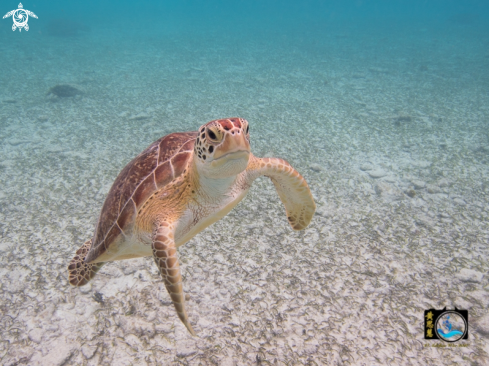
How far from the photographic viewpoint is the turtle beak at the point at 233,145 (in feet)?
3.96

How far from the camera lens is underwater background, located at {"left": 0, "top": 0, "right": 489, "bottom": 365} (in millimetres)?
1621

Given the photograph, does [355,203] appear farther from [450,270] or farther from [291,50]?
[291,50]

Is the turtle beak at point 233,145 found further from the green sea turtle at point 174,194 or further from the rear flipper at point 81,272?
the rear flipper at point 81,272

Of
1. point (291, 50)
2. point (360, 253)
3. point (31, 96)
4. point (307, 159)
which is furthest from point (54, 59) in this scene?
point (360, 253)

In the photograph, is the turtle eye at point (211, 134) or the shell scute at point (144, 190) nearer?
the turtle eye at point (211, 134)

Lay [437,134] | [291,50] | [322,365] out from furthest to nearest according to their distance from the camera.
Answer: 1. [291,50]
2. [437,134]
3. [322,365]

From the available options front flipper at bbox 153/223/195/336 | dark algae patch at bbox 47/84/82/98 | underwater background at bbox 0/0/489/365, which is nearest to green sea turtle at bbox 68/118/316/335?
front flipper at bbox 153/223/195/336

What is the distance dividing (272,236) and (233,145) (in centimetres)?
147

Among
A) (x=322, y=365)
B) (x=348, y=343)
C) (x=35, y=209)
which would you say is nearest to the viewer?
(x=322, y=365)

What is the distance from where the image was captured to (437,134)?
4.93 metres

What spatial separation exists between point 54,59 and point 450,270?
1436 centimetres

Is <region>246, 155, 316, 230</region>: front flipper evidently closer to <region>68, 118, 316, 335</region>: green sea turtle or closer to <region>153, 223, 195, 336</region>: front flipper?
<region>68, 118, 316, 335</region>: green sea turtle

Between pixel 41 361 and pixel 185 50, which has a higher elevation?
pixel 185 50

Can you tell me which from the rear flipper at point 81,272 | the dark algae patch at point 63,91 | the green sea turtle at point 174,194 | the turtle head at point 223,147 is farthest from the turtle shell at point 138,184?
the dark algae patch at point 63,91
